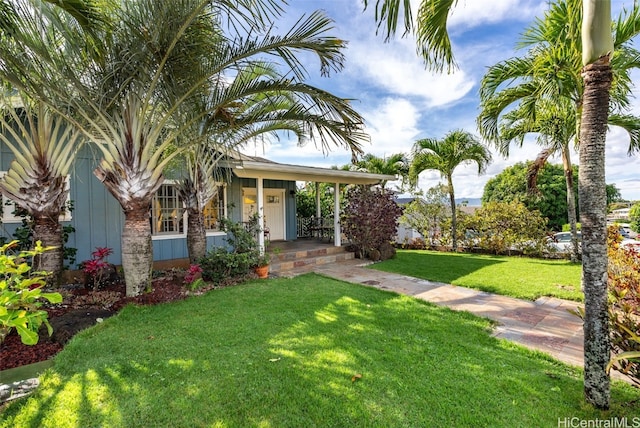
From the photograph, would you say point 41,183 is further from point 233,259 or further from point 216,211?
point 216,211

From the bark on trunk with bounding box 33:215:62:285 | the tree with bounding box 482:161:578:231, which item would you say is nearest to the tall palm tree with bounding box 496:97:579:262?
the bark on trunk with bounding box 33:215:62:285

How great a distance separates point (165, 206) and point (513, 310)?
8.83 m

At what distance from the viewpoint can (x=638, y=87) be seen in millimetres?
6375

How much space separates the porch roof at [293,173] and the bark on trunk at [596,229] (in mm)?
6568

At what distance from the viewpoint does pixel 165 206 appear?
8469 mm

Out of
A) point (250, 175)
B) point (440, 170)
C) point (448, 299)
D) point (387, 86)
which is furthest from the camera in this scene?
point (440, 170)

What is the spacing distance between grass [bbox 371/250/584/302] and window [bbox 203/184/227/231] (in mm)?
5205

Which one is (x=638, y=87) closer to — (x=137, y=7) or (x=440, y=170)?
(x=440, y=170)

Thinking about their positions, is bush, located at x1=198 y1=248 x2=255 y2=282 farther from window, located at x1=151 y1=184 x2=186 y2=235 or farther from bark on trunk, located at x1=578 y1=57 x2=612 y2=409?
bark on trunk, located at x1=578 y1=57 x2=612 y2=409

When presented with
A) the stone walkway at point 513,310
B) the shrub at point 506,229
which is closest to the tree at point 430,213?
the shrub at point 506,229

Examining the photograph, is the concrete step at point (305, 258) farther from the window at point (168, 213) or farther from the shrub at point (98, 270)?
the shrub at point (98, 270)

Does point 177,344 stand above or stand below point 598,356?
below

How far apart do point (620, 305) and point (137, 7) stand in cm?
701

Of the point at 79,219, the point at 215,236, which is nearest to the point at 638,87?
the point at 215,236
